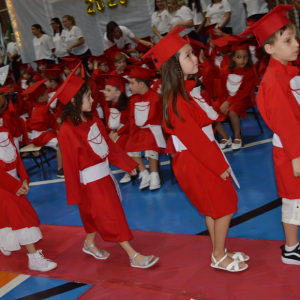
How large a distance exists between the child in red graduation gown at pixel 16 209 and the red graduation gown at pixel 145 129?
1554mm

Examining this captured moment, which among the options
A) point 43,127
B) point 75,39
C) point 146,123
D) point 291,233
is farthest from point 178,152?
point 75,39

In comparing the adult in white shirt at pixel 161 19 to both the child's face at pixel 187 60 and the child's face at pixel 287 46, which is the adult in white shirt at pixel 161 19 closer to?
the child's face at pixel 187 60

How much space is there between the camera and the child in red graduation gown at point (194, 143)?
2.16 metres

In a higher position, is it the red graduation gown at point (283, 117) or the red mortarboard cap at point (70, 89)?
the red mortarboard cap at point (70, 89)

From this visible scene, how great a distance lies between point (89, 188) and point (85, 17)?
7570 mm

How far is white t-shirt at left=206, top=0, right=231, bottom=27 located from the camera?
20.7 feet

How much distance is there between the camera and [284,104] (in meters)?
2.01

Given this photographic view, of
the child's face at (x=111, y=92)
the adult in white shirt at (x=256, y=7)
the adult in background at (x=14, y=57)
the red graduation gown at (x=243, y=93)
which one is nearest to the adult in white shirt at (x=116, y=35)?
the adult in white shirt at (x=256, y=7)

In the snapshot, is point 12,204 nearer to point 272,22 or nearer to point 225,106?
point 272,22

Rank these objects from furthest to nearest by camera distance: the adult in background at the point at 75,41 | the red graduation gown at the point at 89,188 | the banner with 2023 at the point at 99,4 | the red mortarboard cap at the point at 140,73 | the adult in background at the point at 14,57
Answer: the adult in background at the point at 14,57 < the banner with 2023 at the point at 99,4 < the adult in background at the point at 75,41 < the red mortarboard cap at the point at 140,73 < the red graduation gown at the point at 89,188

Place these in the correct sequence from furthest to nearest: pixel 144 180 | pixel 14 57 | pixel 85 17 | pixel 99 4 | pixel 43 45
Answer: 1. pixel 14 57
2. pixel 85 17
3. pixel 99 4
4. pixel 43 45
5. pixel 144 180

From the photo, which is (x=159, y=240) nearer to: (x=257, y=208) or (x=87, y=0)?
(x=257, y=208)

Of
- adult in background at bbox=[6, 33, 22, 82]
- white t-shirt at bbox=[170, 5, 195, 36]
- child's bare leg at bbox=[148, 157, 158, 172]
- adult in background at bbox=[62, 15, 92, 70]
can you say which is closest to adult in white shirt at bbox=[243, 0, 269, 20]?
white t-shirt at bbox=[170, 5, 195, 36]

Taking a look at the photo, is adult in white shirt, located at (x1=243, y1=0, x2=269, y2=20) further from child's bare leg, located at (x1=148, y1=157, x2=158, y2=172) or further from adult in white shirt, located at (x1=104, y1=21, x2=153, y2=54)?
child's bare leg, located at (x1=148, y1=157, x2=158, y2=172)
